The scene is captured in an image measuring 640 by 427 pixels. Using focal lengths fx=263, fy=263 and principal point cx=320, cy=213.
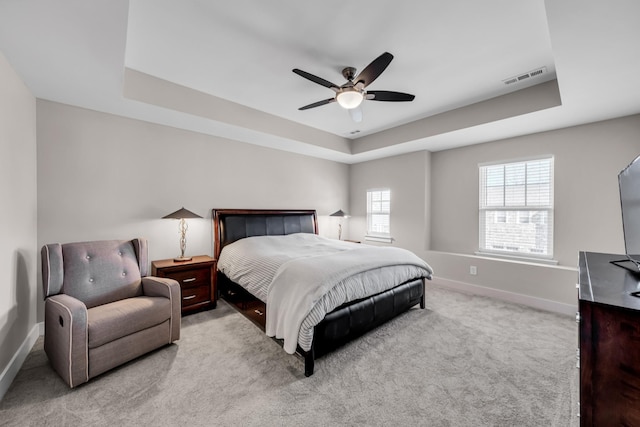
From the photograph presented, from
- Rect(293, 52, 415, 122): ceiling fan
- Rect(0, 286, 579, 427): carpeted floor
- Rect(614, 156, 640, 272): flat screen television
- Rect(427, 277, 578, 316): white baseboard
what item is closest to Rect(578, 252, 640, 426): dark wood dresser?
Rect(614, 156, 640, 272): flat screen television

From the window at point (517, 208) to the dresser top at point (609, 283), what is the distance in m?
2.28

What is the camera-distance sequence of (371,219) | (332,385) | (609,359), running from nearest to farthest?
(609,359) < (332,385) < (371,219)

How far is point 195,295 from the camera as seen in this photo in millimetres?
3287

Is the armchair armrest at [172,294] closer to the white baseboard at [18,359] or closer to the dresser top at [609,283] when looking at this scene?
the white baseboard at [18,359]

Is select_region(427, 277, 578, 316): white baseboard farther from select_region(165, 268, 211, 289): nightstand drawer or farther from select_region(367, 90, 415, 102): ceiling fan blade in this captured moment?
select_region(165, 268, 211, 289): nightstand drawer

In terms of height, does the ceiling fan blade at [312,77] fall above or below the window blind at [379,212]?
above

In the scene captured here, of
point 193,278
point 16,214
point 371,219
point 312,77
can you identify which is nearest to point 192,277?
point 193,278

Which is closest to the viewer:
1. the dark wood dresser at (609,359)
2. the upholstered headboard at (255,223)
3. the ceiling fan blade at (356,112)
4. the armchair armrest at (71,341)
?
the dark wood dresser at (609,359)

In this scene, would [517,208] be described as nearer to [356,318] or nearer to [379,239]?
[379,239]

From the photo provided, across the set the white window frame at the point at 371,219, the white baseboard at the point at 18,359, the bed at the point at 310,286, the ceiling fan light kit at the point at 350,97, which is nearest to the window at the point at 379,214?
the white window frame at the point at 371,219

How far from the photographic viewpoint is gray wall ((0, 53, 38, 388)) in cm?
195

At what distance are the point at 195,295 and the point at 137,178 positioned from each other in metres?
1.66

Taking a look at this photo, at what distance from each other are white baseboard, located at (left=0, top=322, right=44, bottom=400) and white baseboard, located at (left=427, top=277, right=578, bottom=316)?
16.7ft

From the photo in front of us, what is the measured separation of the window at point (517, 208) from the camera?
12.2ft
